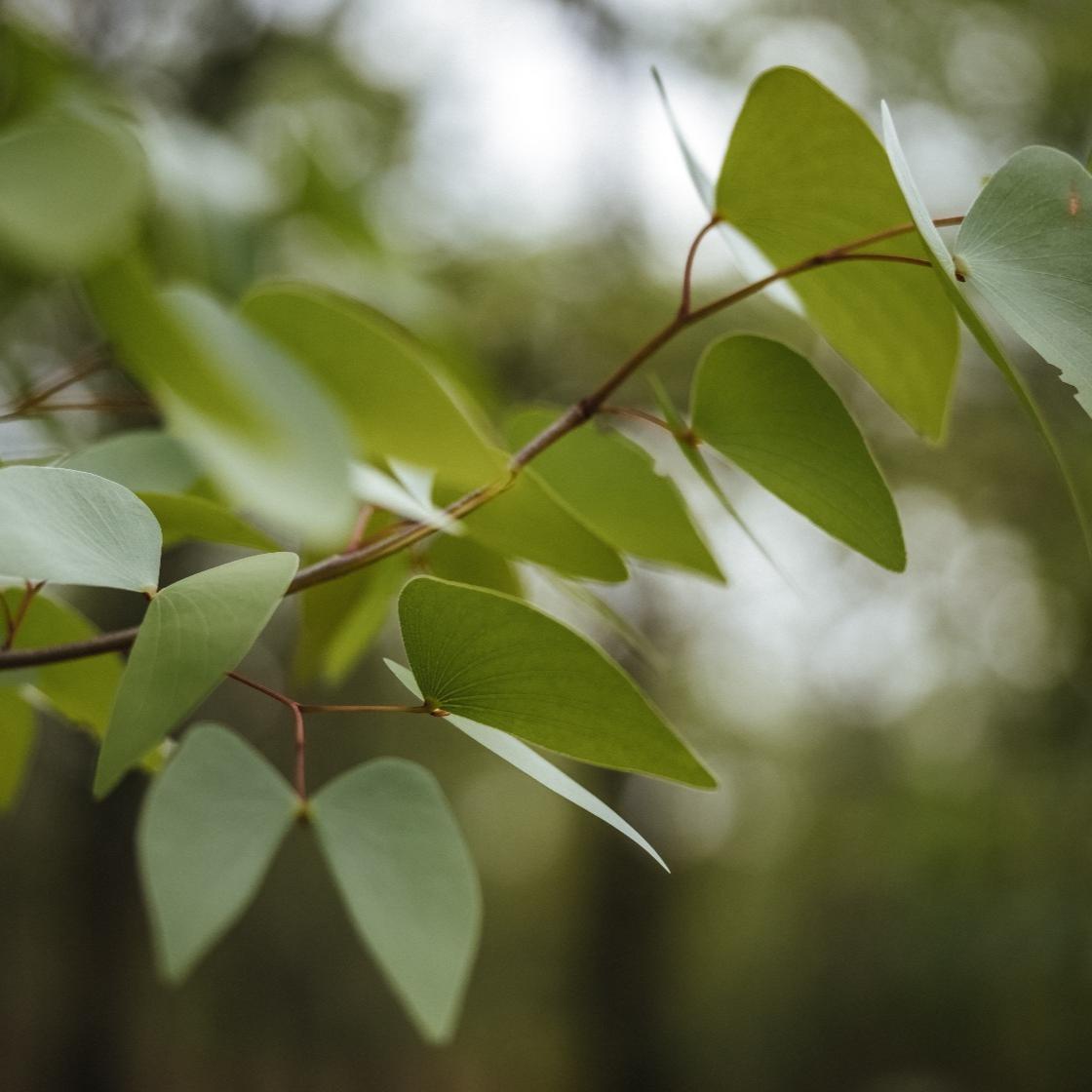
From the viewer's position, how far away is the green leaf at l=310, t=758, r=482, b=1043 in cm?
14

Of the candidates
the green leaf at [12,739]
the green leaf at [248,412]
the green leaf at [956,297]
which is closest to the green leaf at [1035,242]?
the green leaf at [956,297]

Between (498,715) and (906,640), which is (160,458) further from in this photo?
(906,640)

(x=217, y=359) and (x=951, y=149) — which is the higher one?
(x=951, y=149)

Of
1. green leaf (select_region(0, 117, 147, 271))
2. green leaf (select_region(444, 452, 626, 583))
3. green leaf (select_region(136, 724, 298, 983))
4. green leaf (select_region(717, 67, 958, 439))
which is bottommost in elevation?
green leaf (select_region(136, 724, 298, 983))

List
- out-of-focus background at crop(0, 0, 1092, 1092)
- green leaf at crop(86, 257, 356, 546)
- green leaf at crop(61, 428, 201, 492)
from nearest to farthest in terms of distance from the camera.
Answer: green leaf at crop(86, 257, 356, 546)
green leaf at crop(61, 428, 201, 492)
out-of-focus background at crop(0, 0, 1092, 1092)

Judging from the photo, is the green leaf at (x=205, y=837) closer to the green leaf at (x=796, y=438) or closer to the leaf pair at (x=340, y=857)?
the leaf pair at (x=340, y=857)

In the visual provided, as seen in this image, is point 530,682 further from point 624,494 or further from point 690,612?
point 690,612

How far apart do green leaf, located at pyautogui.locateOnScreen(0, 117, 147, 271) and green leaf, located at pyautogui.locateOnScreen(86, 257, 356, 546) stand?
0.02 meters

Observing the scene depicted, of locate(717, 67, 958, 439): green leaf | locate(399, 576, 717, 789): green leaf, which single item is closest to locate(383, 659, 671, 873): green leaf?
locate(399, 576, 717, 789): green leaf

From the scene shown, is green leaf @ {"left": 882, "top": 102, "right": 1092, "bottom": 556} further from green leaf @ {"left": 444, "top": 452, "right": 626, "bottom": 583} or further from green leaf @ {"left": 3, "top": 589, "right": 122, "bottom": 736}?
green leaf @ {"left": 3, "top": 589, "right": 122, "bottom": 736}

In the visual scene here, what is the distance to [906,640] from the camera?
259 centimetres

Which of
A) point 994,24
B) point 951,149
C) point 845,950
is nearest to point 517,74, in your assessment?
point 951,149

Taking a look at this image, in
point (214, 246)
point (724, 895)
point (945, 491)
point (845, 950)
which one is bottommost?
point (724, 895)

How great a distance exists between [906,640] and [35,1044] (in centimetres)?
258
